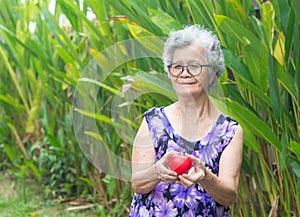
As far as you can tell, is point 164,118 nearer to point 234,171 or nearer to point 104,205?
point 234,171

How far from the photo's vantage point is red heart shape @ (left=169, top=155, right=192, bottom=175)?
1306 millimetres

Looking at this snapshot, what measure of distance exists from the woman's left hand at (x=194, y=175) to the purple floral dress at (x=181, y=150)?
21cm

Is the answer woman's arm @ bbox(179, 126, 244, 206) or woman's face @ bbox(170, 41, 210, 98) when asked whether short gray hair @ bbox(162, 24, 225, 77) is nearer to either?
woman's face @ bbox(170, 41, 210, 98)

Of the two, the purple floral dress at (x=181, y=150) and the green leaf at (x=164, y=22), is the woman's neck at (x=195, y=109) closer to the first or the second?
the purple floral dress at (x=181, y=150)

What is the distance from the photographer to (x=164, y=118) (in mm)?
1571

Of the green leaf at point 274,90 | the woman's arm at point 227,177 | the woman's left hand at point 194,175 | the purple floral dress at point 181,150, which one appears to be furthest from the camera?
the green leaf at point 274,90

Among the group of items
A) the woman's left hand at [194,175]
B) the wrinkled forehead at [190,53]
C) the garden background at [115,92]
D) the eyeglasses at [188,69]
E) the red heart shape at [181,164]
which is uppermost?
the wrinkled forehead at [190,53]

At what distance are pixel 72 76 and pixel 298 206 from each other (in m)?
1.74

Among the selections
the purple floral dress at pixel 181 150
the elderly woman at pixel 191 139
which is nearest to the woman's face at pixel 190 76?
the elderly woman at pixel 191 139

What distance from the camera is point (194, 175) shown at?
4.27 feet

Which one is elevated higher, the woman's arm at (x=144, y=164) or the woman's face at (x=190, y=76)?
the woman's face at (x=190, y=76)

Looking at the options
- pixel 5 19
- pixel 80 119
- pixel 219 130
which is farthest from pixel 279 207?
pixel 5 19

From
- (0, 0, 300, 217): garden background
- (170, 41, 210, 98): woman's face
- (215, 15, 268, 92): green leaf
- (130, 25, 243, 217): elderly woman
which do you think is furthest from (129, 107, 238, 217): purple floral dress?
(215, 15, 268, 92): green leaf

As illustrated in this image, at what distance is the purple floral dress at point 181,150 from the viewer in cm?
153
